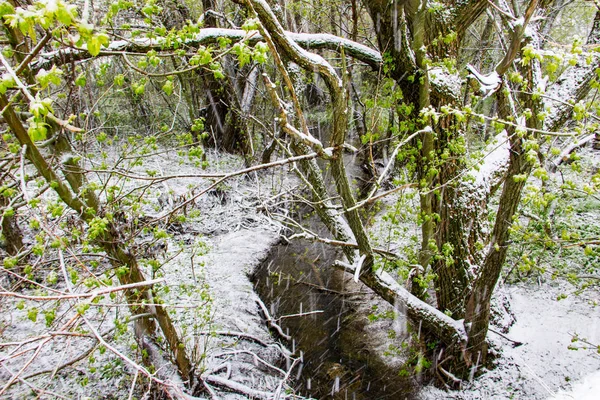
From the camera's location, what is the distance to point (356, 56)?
5035 mm

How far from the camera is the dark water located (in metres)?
5.84

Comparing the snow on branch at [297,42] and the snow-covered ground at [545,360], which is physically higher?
the snow on branch at [297,42]

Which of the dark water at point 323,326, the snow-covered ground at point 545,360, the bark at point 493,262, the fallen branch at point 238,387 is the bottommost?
the dark water at point 323,326

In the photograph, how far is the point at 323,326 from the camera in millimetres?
7141

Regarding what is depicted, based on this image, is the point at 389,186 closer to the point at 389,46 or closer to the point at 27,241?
the point at 389,46

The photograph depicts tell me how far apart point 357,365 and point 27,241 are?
246 inches

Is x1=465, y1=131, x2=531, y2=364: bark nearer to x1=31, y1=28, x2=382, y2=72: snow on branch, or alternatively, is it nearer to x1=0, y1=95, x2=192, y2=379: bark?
x1=31, y1=28, x2=382, y2=72: snow on branch

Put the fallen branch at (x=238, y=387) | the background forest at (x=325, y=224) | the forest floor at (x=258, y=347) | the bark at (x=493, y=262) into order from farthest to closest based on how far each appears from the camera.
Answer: the fallen branch at (x=238, y=387) → the forest floor at (x=258, y=347) → the bark at (x=493, y=262) → the background forest at (x=325, y=224)

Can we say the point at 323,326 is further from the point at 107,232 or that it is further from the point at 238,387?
the point at 107,232

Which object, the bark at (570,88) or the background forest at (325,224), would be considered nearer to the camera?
the background forest at (325,224)

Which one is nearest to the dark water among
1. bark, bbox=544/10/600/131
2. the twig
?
the twig

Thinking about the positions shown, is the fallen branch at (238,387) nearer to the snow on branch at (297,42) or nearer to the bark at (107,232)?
the bark at (107,232)

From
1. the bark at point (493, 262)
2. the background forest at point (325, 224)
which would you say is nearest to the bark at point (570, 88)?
the background forest at point (325, 224)

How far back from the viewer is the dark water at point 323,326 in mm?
5844
